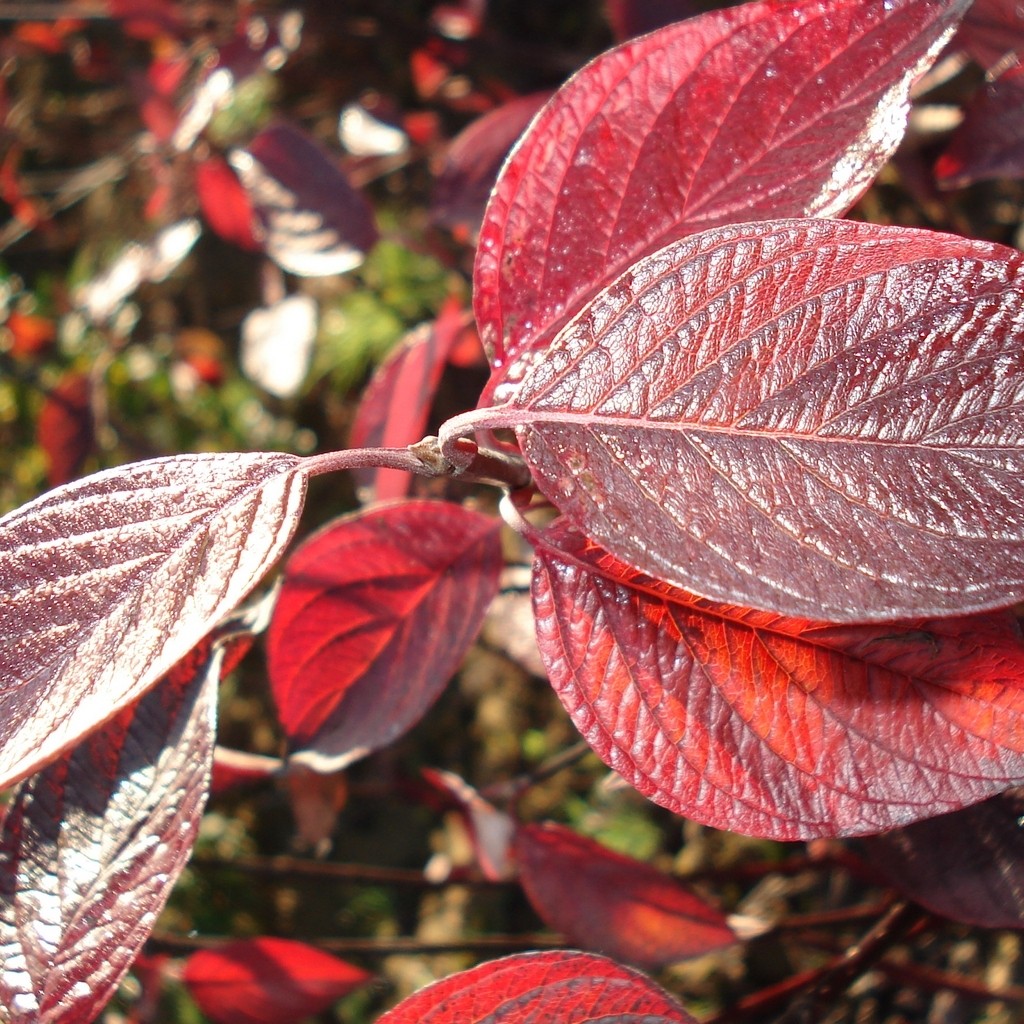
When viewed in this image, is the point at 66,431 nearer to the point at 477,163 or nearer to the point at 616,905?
the point at 477,163

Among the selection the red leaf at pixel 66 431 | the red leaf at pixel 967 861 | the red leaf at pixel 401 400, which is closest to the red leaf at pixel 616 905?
the red leaf at pixel 967 861

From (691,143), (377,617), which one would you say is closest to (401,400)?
(377,617)

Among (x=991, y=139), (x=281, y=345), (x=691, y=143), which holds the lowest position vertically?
(x=281, y=345)

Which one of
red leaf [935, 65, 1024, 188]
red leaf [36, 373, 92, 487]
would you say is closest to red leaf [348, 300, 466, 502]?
red leaf [935, 65, 1024, 188]

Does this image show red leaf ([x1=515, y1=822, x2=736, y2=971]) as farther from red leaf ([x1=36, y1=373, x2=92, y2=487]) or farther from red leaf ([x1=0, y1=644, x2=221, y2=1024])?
red leaf ([x1=36, y1=373, x2=92, y2=487])

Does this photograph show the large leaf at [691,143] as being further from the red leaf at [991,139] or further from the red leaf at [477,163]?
the red leaf at [477,163]
